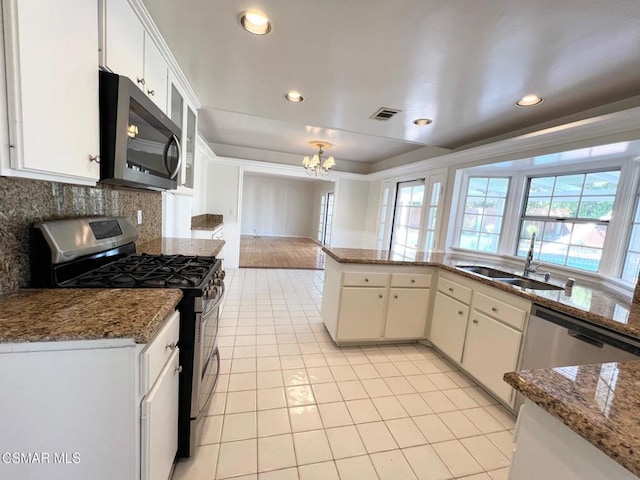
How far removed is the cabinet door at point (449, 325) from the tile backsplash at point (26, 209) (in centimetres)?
276

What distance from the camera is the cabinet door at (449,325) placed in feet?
7.57

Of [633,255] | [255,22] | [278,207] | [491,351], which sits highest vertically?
[255,22]

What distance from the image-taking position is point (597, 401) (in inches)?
25.1

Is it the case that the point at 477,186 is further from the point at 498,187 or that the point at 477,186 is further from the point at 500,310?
the point at 500,310

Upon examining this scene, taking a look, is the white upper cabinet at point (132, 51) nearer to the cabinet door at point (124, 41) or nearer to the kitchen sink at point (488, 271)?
the cabinet door at point (124, 41)

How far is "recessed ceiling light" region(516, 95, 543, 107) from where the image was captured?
2.17 meters

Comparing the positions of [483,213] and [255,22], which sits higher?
[255,22]

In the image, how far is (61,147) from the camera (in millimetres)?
957

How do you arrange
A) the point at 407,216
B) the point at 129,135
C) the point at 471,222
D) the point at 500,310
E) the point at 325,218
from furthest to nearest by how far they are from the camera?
1. the point at 325,218
2. the point at 407,216
3. the point at 471,222
4. the point at 500,310
5. the point at 129,135

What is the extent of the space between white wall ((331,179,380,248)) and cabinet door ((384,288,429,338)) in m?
3.49

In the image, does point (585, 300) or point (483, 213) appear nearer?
point (585, 300)

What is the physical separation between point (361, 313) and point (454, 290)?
861 millimetres

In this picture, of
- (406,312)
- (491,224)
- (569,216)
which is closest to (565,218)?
(569,216)

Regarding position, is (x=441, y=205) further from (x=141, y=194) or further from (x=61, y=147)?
(x=61, y=147)
